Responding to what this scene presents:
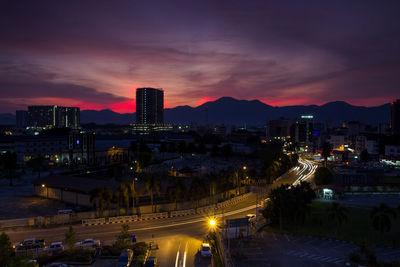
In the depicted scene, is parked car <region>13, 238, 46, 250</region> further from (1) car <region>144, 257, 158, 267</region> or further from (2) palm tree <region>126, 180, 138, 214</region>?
(2) palm tree <region>126, 180, 138, 214</region>

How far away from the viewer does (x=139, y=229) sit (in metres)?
29.9

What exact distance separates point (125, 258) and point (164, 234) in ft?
24.5

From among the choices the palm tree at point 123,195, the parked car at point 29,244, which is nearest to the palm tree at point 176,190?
the palm tree at point 123,195

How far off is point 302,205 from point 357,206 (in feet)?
61.2

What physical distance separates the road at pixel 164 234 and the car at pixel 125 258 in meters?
2.24

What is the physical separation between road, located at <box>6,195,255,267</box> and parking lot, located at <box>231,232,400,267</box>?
3.99 meters

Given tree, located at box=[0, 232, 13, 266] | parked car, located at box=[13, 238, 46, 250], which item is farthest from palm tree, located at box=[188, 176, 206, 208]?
tree, located at box=[0, 232, 13, 266]

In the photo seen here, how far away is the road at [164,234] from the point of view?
75.2 ft

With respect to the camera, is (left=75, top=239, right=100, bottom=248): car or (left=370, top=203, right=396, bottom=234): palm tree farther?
(left=370, top=203, right=396, bottom=234): palm tree

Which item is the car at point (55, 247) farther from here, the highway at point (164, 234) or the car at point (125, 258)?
the car at point (125, 258)

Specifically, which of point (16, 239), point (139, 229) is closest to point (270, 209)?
point (139, 229)

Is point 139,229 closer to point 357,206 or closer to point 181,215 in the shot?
point 181,215

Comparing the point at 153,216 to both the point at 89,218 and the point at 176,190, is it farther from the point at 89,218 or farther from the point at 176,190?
the point at 89,218

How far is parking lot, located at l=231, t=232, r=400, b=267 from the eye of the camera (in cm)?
2347
